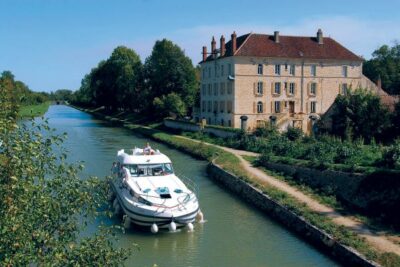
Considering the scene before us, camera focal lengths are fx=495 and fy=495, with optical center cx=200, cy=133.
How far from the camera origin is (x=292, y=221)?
21281 millimetres

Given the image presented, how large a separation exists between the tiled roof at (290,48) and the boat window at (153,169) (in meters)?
27.5

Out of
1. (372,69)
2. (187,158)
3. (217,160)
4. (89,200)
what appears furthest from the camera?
(372,69)

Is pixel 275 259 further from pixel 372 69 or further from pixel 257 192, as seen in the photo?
pixel 372 69

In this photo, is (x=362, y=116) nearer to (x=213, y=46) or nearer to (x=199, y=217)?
(x=199, y=217)

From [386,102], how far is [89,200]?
3878 centimetres

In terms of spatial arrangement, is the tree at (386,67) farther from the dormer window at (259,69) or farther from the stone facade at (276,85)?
the dormer window at (259,69)

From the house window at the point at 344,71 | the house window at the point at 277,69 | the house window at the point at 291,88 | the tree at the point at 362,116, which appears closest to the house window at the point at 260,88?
the house window at the point at 277,69

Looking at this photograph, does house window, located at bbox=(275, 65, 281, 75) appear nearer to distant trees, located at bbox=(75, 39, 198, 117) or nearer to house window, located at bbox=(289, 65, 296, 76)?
house window, located at bbox=(289, 65, 296, 76)

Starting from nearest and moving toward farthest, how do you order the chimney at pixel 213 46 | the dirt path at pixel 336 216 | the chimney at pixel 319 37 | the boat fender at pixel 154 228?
the dirt path at pixel 336 216 < the boat fender at pixel 154 228 < the chimney at pixel 319 37 < the chimney at pixel 213 46

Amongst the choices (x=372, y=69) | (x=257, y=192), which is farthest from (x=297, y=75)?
(x=372, y=69)

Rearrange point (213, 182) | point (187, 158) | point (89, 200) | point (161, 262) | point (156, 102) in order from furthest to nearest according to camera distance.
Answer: point (156, 102)
point (187, 158)
point (213, 182)
point (161, 262)
point (89, 200)

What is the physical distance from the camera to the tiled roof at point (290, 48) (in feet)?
168

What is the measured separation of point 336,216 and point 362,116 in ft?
66.1

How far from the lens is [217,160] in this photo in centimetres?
3569
